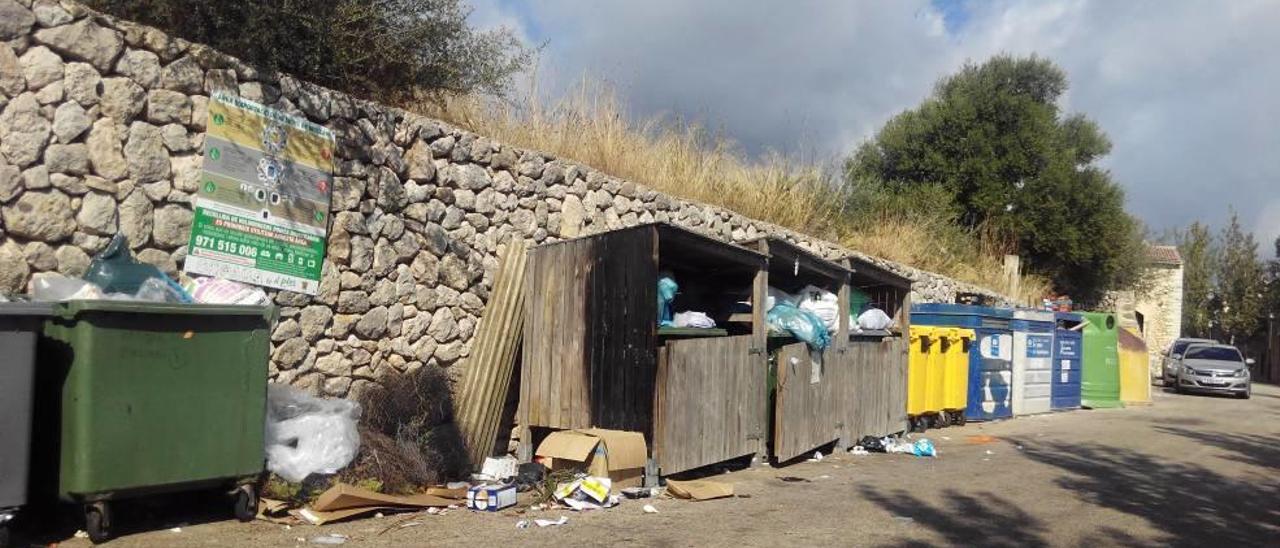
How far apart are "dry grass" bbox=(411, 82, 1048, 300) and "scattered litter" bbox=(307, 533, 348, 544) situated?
201 inches

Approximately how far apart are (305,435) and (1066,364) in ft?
49.3

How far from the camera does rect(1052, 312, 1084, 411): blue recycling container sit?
698 inches

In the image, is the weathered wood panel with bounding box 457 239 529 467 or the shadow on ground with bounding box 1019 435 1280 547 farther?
the weathered wood panel with bounding box 457 239 529 467

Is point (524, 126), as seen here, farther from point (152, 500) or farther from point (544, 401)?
point (152, 500)

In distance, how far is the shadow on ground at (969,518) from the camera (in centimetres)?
664

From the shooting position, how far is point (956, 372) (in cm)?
1448

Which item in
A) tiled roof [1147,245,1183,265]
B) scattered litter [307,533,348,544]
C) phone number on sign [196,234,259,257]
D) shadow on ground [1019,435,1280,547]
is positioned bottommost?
scattered litter [307,533,348,544]

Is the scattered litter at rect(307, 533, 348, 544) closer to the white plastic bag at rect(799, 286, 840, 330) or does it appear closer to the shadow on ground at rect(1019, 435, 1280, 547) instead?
the shadow on ground at rect(1019, 435, 1280, 547)

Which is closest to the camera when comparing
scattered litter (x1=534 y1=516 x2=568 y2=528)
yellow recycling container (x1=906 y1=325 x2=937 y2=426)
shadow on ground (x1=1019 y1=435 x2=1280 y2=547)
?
scattered litter (x1=534 y1=516 x2=568 y2=528)

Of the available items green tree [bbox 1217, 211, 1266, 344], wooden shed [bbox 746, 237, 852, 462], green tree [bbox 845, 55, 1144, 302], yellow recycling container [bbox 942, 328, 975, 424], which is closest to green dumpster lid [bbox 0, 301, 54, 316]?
wooden shed [bbox 746, 237, 852, 462]

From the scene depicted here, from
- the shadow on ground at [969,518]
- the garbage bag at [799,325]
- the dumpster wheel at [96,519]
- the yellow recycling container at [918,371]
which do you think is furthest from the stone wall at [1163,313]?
the dumpster wheel at [96,519]

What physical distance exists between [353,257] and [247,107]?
1523mm

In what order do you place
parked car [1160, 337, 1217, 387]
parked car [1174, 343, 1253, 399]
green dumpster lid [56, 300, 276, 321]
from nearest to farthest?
green dumpster lid [56, 300, 276, 321] → parked car [1174, 343, 1253, 399] → parked car [1160, 337, 1217, 387]

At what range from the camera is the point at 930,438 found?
13102 millimetres
